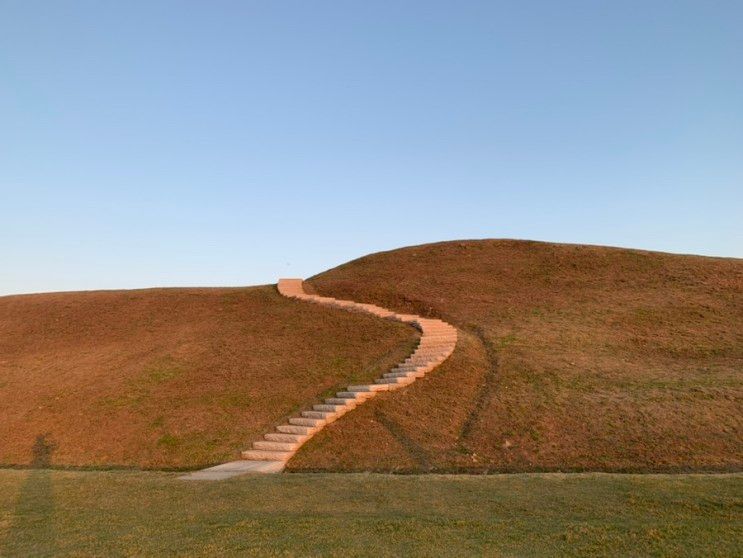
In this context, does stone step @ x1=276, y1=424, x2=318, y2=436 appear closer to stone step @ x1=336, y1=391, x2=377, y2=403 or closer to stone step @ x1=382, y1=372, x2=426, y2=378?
stone step @ x1=336, y1=391, x2=377, y2=403

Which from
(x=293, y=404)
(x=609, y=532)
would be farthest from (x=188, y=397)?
(x=609, y=532)

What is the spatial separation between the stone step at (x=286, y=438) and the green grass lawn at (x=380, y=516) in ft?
12.1

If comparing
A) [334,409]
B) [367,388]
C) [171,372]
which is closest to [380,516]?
[334,409]

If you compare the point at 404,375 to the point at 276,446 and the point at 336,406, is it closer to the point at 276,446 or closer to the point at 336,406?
the point at 336,406

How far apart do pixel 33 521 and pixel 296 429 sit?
7448 mm

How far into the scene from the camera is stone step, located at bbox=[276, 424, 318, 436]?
14938 mm

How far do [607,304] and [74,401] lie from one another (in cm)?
1987

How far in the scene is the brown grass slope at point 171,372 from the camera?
15.6 metres

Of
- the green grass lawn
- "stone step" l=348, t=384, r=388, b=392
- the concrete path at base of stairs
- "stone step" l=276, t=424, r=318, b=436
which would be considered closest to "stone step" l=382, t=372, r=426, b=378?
"stone step" l=348, t=384, r=388, b=392

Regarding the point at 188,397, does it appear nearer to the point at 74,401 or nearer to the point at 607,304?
the point at 74,401

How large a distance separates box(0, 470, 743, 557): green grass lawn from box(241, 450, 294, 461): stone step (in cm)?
306

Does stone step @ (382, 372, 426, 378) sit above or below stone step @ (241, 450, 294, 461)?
above

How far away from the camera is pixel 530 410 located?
608 inches

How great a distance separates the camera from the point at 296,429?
1514 cm
